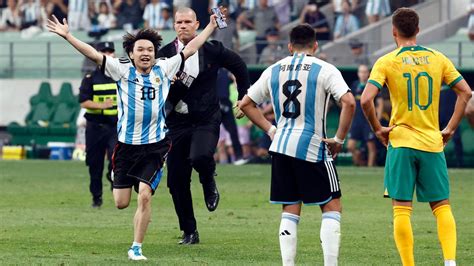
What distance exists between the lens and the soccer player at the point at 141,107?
11992 mm

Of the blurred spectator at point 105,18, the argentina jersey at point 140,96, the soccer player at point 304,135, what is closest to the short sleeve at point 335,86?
the soccer player at point 304,135

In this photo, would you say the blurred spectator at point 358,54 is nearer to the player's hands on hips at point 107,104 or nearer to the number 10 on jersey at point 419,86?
the player's hands on hips at point 107,104

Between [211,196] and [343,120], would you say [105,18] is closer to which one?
[211,196]

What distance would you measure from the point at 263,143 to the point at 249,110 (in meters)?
19.7

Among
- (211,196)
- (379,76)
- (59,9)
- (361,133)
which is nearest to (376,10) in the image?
(361,133)

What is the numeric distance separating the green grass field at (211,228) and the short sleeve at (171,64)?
65.8 inches

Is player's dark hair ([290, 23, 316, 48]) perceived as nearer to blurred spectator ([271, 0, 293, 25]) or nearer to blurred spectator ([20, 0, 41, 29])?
blurred spectator ([271, 0, 293, 25])

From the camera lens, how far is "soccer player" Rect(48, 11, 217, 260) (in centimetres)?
1199

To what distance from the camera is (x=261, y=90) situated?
10.2 metres

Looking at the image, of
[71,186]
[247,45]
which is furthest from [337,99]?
[247,45]

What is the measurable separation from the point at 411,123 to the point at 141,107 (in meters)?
2.92

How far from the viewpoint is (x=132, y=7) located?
35531mm

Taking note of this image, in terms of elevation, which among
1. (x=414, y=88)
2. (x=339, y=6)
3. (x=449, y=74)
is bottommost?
(x=339, y=6)

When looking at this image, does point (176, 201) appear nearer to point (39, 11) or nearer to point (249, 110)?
point (249, 110)
